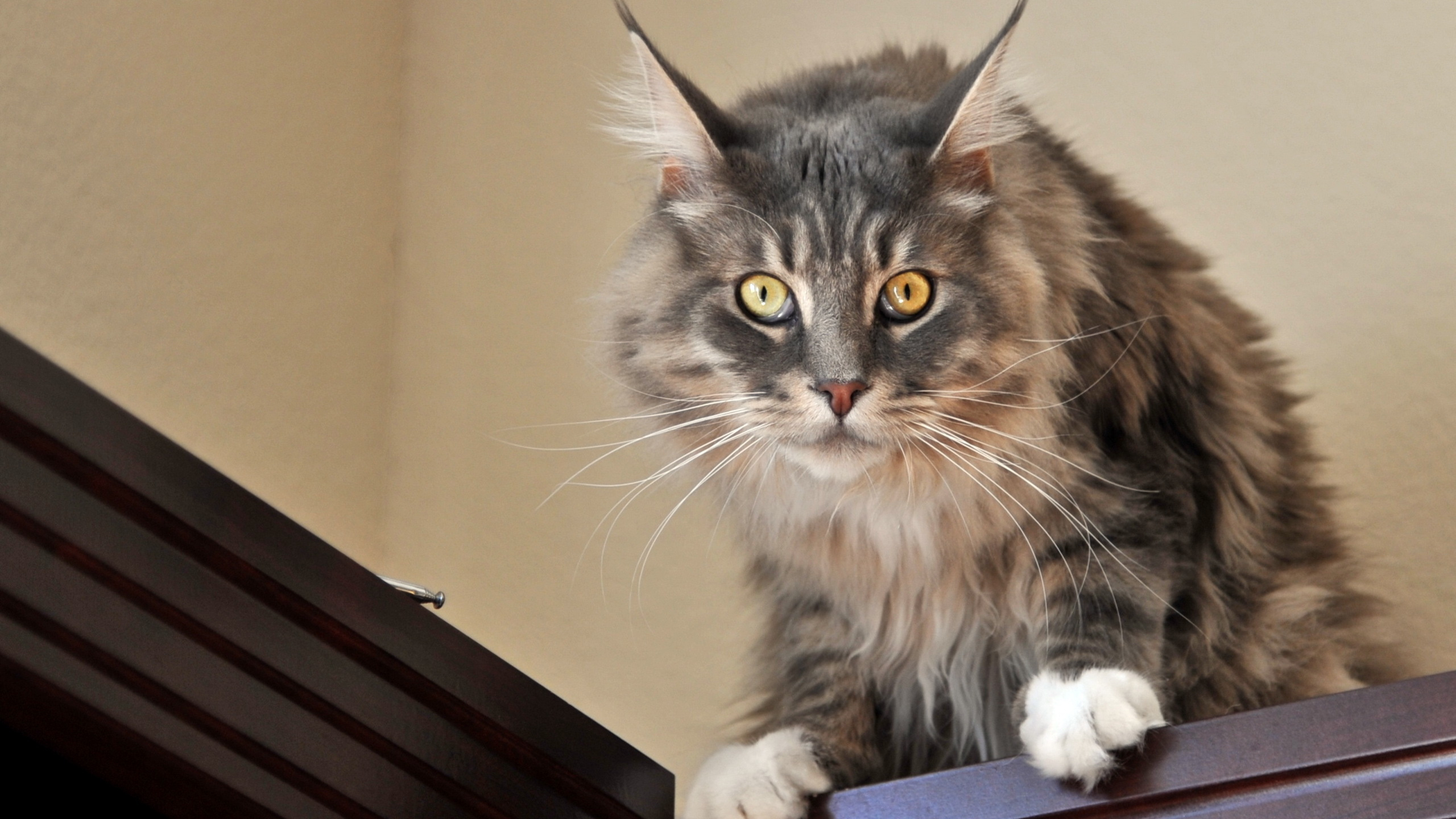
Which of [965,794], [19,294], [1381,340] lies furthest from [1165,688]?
[19,294]

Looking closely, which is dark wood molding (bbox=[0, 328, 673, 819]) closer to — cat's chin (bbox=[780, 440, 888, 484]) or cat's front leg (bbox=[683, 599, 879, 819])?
cat's front leg (bbox=[683, 599, 879, 819])

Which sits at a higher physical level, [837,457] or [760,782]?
[837,457]

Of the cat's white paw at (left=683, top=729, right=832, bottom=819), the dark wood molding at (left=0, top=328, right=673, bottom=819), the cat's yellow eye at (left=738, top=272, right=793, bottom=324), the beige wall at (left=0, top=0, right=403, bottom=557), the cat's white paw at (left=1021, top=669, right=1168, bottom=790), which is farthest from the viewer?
the beige wall at (left=0, top=0, right=403, bottom=557)

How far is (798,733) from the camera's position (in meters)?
1.19

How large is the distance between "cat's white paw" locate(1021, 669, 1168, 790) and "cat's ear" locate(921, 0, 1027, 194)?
48 cm

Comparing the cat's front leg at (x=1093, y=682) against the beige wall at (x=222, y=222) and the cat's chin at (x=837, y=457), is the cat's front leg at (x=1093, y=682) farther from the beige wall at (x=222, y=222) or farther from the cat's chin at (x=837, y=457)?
the beige wall at (x=222, y=222)

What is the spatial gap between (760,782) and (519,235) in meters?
1.31

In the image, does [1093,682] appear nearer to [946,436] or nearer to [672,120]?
[946,436]

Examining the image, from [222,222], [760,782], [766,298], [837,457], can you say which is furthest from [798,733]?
[222,222]

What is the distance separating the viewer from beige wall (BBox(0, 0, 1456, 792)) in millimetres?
1597

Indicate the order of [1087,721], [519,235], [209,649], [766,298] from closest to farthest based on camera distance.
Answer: [209,649], [1087,721], [766,298], [519,235]

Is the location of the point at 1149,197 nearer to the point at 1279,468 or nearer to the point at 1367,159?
the point at 1367,159

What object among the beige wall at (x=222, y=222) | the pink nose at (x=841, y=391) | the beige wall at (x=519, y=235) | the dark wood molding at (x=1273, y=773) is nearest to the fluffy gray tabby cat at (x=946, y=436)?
the pink nose at (x=841, y=391)

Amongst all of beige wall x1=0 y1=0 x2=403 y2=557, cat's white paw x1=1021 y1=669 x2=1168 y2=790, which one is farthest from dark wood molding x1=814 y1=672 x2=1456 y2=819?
beige wall x1=0 y1=0 x2=403 y2=557
